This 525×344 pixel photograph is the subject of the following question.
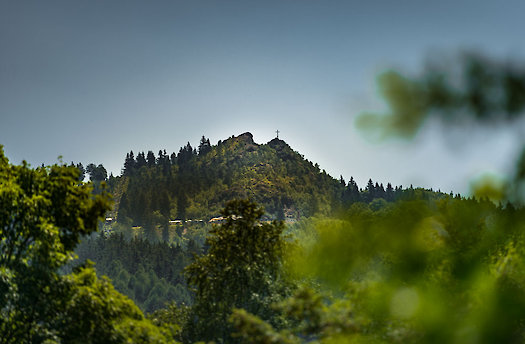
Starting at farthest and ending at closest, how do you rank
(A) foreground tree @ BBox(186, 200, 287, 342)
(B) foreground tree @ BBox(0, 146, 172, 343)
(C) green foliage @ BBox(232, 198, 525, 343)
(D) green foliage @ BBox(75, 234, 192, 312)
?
(D) green foliage @ BBox(75, 234, 192, 312)
(A) foreground tree @ BBox(186, 200, 287, 342)
(B) foreground tree @ BBox(0, 146, 172, 343)
(C) green foliage @ BBox(232, 198, 525, 343)

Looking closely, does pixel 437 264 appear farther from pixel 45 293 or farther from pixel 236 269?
pixel 236 269

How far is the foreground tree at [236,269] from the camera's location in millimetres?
16000

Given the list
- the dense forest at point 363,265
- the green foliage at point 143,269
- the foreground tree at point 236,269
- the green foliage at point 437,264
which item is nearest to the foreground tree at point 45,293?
the dense forest at point 363,265

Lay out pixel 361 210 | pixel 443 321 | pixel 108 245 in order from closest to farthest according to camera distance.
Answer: pixel 443 321 → pixel 361 210 → pixel 108 245

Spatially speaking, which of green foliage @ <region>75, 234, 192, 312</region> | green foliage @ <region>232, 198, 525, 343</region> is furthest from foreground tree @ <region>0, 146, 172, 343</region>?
green foliage @ <region>75, 234, 192, 312</region>

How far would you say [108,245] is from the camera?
167625 millimetres

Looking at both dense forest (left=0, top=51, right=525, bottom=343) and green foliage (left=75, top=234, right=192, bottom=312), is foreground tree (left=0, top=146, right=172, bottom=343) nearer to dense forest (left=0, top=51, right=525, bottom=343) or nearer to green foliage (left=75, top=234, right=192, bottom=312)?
dense forest (left=0, top=51, right=525, bottom=343)

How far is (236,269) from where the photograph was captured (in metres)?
16.3

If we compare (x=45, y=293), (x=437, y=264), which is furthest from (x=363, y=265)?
(x=45, y=293)

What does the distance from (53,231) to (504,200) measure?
31.4ft

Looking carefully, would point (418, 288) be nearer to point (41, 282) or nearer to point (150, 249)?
point (41, 282)

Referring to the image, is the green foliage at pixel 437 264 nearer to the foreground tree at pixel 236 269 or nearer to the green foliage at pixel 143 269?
the foreground tree at pixel 236 269

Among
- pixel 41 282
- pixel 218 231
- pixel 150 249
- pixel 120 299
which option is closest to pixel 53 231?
pixel 41 282

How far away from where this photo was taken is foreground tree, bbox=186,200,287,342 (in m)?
16.0
